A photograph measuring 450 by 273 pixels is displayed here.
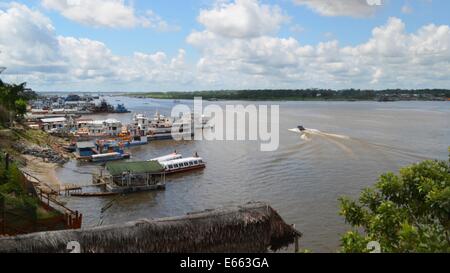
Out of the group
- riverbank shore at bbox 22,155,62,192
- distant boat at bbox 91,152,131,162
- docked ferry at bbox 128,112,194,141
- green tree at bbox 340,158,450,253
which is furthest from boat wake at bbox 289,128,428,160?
green tree at bbox 340,158,450,253

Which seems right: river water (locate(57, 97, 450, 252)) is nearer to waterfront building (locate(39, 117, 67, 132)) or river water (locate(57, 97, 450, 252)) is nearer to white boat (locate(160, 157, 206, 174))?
white boat (locate(160, 157, 206, 174))

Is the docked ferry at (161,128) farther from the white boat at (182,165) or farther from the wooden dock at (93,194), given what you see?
the wooden dock at (93,194)

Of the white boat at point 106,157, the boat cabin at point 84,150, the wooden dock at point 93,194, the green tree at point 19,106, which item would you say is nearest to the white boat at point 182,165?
the wooden dock at point 93,194

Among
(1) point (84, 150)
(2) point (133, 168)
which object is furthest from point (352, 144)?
(1) point (84, 150)

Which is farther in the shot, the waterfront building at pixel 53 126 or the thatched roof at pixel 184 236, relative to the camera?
the waterfront building at pixel 53 126
